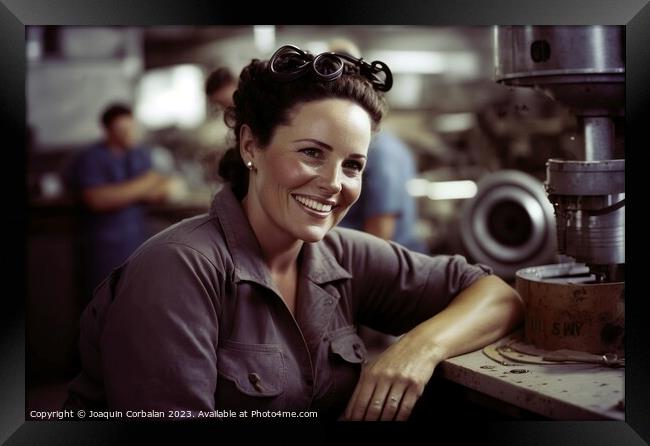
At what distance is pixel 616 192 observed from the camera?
6.17ft

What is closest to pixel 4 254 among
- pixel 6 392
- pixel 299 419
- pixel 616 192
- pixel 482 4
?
pixel 6 392

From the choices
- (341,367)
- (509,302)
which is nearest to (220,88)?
(341,367)

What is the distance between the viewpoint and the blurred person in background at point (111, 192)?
380 centimetres

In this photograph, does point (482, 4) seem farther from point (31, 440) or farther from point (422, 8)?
point (31, 440)

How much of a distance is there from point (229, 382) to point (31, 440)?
65 cm

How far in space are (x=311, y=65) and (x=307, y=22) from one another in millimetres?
227

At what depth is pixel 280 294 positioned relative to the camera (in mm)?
1867

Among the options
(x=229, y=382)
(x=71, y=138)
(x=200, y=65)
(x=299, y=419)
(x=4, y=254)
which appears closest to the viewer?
(x=229, y=382)

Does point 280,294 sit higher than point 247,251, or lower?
lower

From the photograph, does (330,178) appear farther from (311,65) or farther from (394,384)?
(394,384)

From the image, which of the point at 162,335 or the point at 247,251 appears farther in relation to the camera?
the point at 247,251

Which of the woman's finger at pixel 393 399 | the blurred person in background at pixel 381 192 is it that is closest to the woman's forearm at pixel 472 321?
the woman's finger at pixel 393 399

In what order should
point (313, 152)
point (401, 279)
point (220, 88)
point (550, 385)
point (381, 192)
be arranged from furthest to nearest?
point (381, 192) → point (220, 88) → point (401, 279) → point (313, 152) → point (550, 385)

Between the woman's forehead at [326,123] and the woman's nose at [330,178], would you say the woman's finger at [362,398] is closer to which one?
the woman's nose at [330,178]
